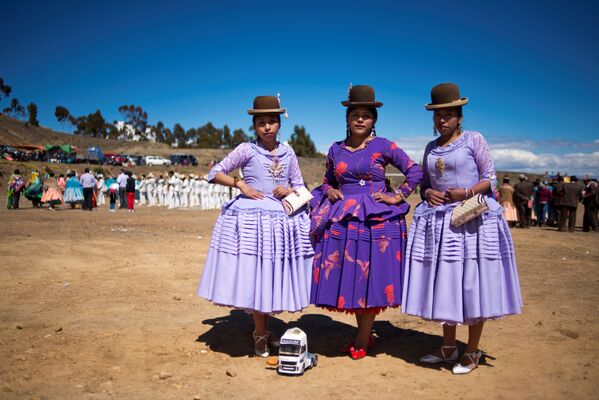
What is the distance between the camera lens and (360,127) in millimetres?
4586

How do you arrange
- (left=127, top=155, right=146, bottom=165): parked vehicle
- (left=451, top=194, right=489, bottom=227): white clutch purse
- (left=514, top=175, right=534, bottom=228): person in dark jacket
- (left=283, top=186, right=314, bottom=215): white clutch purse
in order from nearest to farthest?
1. (left=451, top=194, right=489, bottom=227): white clutch purse
2. (left=283, top=186, right=314, bottom=215): white clutch purse
3. (left=514, top=175, right=534, bottom=228): person in dark jacket
4. (left=127, top=155, right=146, bottom=165): parked vehicle

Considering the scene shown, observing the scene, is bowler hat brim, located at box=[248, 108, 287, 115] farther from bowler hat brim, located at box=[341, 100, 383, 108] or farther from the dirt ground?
the dirt ground

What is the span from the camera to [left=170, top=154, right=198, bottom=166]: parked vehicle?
201 ft

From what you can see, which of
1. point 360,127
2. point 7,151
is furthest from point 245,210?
point 7,151

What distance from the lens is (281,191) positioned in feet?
15.0

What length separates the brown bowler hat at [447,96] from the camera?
4.23 metres

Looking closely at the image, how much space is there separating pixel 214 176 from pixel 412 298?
2.19 meters

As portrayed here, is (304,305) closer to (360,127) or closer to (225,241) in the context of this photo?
(225,241)

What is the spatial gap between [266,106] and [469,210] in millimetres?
2105

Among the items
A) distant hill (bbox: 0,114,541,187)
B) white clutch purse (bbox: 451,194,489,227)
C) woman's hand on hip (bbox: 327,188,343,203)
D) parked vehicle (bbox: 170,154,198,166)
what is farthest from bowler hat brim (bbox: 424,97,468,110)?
parked vehicle (bbox: 170,154,198,166)

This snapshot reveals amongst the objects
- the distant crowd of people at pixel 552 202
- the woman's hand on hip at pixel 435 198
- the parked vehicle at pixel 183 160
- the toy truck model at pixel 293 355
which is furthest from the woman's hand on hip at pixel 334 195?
the parked vehicle at pixel 183 160

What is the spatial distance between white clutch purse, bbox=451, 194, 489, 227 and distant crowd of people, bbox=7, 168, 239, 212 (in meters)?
20.3

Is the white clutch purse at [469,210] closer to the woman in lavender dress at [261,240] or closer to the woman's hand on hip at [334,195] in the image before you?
the woman's hand on hip at [334,195]

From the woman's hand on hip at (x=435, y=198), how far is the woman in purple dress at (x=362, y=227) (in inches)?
6.2
